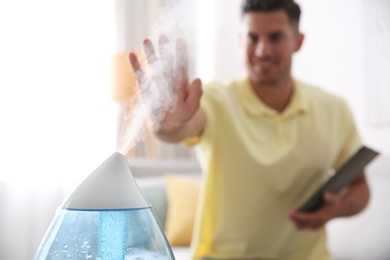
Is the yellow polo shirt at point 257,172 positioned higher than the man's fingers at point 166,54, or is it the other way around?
the man's fingers at point 166,54

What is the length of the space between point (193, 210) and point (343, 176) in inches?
63.7

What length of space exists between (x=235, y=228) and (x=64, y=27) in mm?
2011

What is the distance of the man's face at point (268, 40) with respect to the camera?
128 centimetres

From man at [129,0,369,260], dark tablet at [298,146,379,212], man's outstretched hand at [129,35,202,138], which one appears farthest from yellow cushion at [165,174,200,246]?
man's outstretched hand at [129,35,202,138]

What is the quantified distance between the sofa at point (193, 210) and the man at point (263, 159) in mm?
527

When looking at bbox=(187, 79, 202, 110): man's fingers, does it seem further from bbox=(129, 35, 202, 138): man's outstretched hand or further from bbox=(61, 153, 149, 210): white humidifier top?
bbox=(61, 153, 149, 210): white humidifier top

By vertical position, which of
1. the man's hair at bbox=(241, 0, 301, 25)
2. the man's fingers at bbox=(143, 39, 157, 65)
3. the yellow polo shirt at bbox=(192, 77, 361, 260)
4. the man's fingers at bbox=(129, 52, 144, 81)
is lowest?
the yellow polo shirt at bbox=(192, 77, 361, 260)

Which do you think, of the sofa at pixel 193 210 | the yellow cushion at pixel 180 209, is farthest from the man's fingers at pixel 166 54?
the yellow cushion at pixel 180 209

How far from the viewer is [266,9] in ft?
4.24

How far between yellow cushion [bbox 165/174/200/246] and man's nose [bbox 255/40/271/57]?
158cm

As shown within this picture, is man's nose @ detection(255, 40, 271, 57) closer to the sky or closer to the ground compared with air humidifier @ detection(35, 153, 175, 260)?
closer to the sky

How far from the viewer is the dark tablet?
1210 mm

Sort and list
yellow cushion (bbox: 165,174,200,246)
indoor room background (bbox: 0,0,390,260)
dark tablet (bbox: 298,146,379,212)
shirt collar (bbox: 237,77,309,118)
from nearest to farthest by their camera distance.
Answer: dark tablet (bbox: 298,146,379,212) < shirt collar (bbox: 237,77,309,118) < yellow cushion (bbox: 165,174,200,246) < indoor room background (bbox: 0,0,390,260)

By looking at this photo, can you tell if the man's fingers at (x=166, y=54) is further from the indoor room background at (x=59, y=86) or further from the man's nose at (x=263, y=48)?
the indoor room background at (x=59, y=86)
